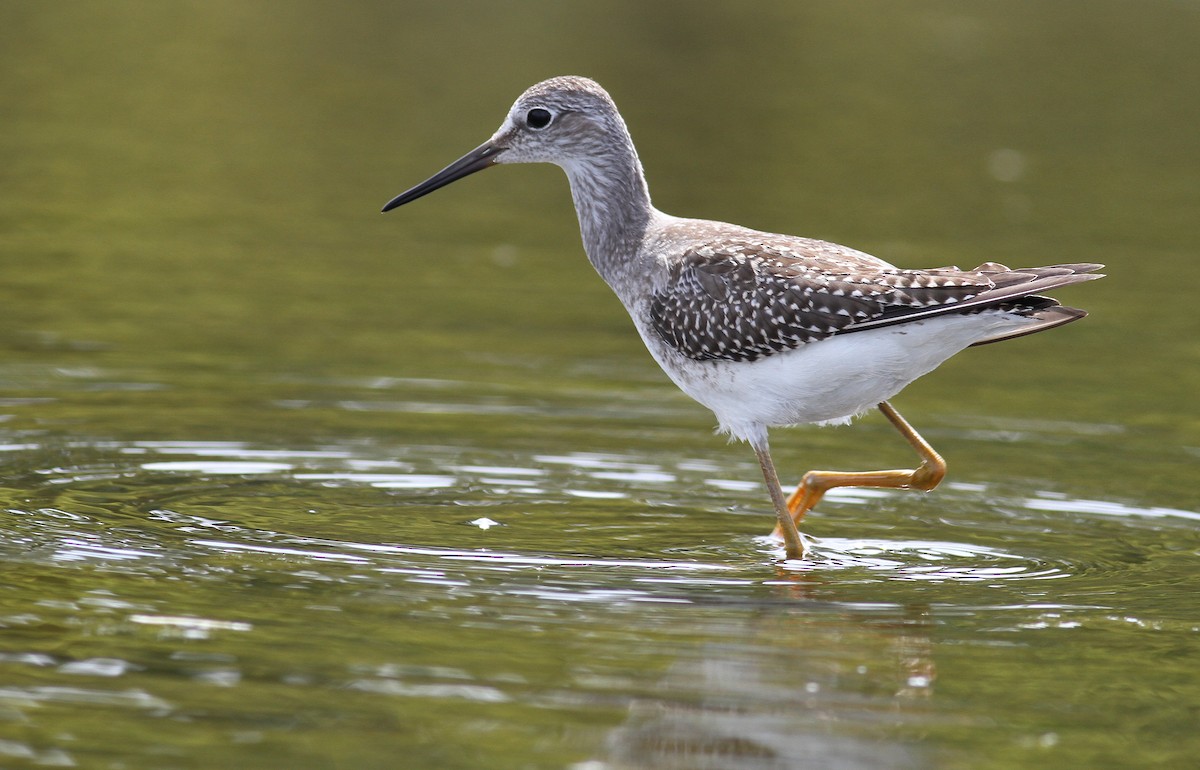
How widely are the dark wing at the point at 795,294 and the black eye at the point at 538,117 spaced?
4.23 ft

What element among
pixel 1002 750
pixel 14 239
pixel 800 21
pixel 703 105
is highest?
→ pixel 800 21

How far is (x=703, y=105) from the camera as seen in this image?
2325 cm

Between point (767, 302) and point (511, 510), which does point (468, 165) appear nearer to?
point (511, 510)

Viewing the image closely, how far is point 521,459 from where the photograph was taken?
9898mm

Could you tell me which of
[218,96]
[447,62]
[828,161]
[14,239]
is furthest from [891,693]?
[447,62]

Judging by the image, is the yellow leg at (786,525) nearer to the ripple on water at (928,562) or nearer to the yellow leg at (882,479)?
the ripple on water at (928,562)

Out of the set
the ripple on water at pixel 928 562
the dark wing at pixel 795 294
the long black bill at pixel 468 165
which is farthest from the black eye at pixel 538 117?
the ripple on water at pixel 928 562

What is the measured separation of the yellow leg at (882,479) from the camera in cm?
906

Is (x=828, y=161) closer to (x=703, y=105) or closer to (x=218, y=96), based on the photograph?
(x=703, y=105)


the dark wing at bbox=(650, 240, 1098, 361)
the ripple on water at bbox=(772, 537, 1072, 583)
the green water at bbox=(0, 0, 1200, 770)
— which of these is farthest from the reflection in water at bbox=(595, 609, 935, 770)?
the dark wing at bbox=(650, 240, 1098, 361)

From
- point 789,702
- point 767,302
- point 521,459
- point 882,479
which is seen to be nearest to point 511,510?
point 521,459

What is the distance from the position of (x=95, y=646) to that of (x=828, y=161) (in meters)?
15.1

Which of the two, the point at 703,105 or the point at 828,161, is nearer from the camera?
the point at 828,161

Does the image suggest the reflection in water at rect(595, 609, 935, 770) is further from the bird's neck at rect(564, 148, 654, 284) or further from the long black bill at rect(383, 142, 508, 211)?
the long black bill at rect(383, 142, 508, 211)
